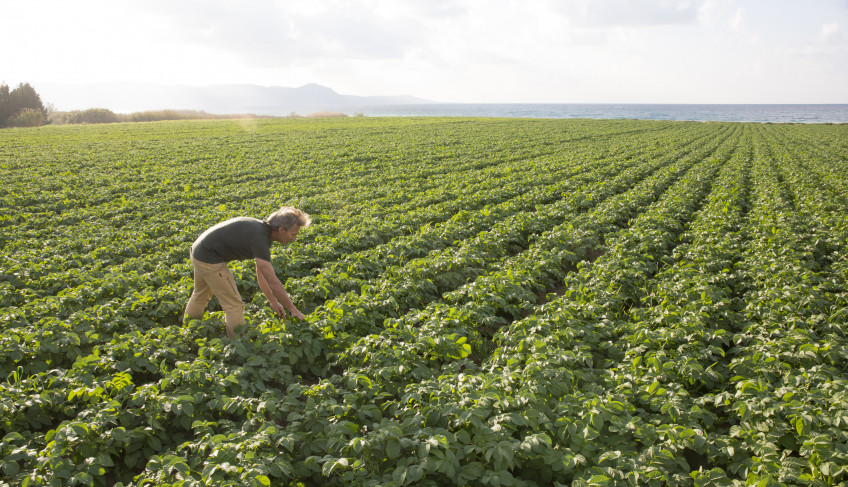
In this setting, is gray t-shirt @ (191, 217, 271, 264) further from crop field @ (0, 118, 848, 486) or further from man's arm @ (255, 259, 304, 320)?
crop field @ (0, 118, 848, 486)

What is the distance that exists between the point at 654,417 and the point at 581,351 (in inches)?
41.6

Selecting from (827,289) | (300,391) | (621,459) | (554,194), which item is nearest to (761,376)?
(621,459)

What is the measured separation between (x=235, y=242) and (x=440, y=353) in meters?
2.98

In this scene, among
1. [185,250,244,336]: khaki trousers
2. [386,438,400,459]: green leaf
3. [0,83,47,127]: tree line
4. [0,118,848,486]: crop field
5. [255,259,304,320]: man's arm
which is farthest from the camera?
[0,83,47,127]: tree line

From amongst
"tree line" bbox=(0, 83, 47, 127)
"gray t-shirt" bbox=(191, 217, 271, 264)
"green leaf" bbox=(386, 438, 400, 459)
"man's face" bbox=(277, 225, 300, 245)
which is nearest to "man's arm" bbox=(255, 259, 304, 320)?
"gray t-shirt" bbox=(191, 217, 271, 264)

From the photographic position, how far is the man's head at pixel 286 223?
544cm

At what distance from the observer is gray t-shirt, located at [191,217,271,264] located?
545cm

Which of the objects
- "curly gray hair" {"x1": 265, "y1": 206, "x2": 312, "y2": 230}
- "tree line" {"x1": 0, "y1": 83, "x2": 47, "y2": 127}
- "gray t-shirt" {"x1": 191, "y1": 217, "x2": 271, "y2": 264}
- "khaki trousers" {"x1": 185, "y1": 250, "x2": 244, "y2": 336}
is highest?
"tree line" {"x1": 0, "y1": 83, "x2": 47, "y2": 127}

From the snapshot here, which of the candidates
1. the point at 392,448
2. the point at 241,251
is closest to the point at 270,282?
the point at 241,251

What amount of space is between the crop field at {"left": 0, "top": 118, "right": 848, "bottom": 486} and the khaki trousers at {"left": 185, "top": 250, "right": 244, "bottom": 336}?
0.33 metres

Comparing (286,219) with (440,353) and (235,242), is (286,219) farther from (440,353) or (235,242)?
(440,353)

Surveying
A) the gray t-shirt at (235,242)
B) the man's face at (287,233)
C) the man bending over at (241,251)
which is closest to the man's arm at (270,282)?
the man bending over at (241,251)

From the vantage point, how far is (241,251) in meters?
5.65

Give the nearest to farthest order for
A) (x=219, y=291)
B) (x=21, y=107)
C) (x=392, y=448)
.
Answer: (x=392, y=448) → (x=219, y=291) → (x=21, y=107)
